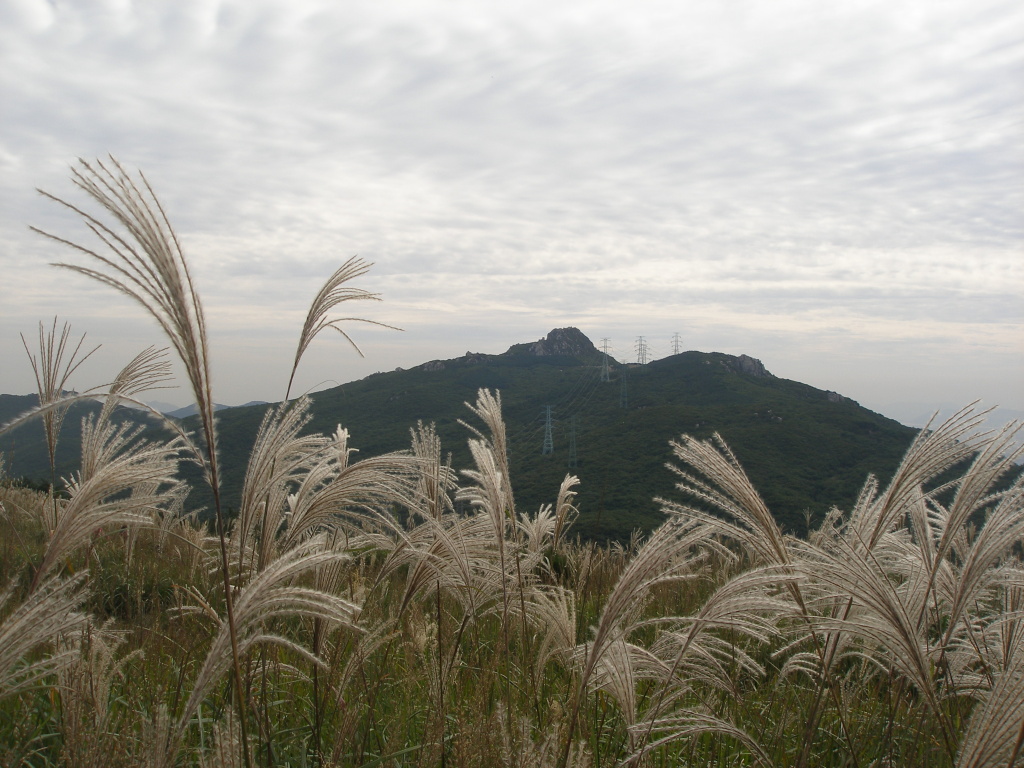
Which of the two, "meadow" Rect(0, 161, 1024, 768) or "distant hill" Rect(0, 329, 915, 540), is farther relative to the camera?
"distant hill" Rect(0, 329, 915, 540)

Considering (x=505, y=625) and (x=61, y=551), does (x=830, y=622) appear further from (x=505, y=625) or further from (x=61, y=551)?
(x=61, y=551)

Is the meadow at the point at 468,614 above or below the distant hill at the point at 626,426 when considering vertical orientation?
above

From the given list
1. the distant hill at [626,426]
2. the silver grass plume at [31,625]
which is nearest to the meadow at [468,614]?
the silver grass plume at [31,625]

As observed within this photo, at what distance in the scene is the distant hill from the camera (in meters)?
48.7

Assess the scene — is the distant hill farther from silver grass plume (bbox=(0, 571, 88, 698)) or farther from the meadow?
silver grass plume (bbox=(0, 571, 88, 698))

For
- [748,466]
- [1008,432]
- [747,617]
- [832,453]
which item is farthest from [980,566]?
[832,453]

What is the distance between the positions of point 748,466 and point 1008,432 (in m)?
57.1

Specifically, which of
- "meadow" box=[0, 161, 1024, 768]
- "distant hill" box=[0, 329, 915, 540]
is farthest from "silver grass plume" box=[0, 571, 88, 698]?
"distant hill" box=[0, 329, 915, 540]

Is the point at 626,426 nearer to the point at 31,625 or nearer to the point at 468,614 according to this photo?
the point at 468,614

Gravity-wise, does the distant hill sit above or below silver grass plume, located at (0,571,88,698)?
below

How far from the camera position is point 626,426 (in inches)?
2936

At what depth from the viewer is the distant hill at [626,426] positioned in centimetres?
4869

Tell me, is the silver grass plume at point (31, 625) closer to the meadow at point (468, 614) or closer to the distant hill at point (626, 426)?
the meadow at point (468, 614)

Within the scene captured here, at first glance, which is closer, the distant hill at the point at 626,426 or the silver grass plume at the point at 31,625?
the silver grass plume at the point at 31,625
